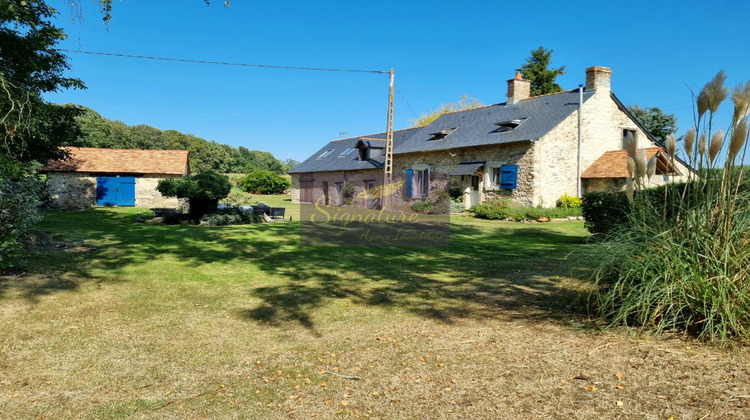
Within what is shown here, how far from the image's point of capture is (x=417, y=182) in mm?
25250

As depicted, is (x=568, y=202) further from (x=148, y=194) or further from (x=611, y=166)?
(x=148, y=194)

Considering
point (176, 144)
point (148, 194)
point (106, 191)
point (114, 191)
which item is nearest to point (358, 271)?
point (148, 194)

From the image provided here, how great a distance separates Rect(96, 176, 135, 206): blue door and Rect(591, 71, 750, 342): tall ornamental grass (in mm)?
25561

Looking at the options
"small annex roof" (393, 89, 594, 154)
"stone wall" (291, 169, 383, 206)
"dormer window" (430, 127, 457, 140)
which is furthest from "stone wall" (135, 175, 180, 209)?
"dormer window" (430, 127, 457, 140)

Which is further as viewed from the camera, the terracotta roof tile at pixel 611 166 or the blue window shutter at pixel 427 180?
the blue window shutter at pixel 427 180

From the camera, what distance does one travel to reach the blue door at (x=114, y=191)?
24.2 meters

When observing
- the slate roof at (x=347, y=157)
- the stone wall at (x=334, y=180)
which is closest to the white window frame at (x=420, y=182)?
the stone wall at (x=334, y=180)

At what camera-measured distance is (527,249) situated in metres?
9.77

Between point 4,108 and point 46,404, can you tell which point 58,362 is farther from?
point 4,108

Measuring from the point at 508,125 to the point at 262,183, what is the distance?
87.7 feet

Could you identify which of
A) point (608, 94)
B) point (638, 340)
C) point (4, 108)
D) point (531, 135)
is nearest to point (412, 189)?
point (531, 135)

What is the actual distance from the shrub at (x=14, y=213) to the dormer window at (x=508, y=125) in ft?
60.3

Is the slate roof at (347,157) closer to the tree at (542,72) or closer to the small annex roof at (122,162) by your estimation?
the small annex roof at (122,162)

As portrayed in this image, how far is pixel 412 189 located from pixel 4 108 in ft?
64.0
